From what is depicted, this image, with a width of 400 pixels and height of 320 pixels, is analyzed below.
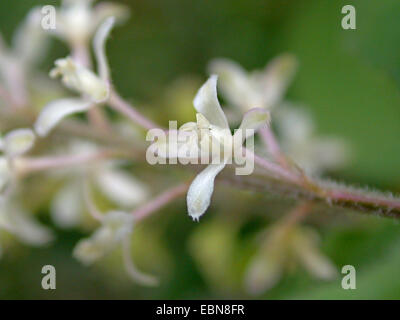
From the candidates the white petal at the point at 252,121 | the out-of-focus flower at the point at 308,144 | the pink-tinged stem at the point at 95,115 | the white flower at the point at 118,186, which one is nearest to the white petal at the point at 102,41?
the pink-tinged stem at the point at 95,115

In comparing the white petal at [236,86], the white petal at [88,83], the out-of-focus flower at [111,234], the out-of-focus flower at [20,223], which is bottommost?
the out-of-focus flower at [111,234]

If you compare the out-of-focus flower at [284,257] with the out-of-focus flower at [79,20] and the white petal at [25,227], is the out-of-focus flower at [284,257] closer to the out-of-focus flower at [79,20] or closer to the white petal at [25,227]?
the white petal at [25,227]

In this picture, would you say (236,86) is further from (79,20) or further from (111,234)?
(111,234)

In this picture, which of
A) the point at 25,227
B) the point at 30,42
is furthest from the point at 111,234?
the point at 30,42

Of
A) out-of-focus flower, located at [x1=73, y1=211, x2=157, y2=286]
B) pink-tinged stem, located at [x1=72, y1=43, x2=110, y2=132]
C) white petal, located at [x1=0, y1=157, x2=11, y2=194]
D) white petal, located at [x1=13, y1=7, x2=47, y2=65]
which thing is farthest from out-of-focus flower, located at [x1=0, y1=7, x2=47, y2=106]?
out-of-focus flower, located at [x1=73, y1=211, x2=157, y2=286]
